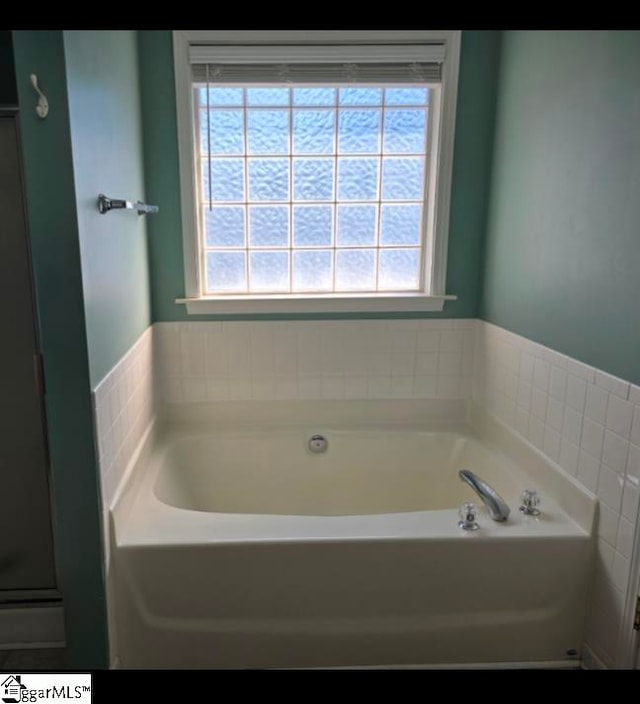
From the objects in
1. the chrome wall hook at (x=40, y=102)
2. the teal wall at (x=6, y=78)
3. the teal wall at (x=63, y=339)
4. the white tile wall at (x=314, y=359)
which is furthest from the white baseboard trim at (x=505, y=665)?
the teal wall at (x=6, y=78)

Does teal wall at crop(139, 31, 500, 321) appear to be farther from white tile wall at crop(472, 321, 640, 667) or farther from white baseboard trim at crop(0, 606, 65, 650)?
white baseboard trim at crop(0, 606, 65, 650)

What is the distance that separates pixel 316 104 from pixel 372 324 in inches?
41.1

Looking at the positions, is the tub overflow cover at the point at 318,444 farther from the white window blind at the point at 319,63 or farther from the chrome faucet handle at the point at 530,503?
the white window blind at the point at 319,63

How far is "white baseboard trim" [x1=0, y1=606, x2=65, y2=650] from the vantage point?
1771 mm

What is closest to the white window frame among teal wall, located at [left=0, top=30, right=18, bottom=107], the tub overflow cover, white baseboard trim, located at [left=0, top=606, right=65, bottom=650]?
the tub overflow cover

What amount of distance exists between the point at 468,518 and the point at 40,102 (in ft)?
5.38

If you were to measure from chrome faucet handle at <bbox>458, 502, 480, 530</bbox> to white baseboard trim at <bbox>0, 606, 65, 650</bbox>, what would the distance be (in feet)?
4.59

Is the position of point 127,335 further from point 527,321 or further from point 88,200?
point 527,321

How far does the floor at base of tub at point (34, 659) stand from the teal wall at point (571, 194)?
1.97m

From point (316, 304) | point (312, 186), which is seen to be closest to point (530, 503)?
point (316, 304)

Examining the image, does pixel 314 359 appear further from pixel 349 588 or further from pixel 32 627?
pixel 32 627

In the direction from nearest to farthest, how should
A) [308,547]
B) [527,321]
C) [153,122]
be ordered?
1. [308,547]
2. [527,321]
3. [153,122]

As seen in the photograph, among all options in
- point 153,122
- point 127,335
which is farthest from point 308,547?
point 153,122

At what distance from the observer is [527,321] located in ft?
6.59
